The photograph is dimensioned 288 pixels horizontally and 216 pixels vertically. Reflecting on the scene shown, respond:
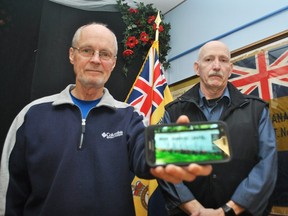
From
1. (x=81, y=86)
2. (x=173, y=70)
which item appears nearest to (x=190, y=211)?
(x=81, y=86)

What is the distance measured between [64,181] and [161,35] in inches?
76.5

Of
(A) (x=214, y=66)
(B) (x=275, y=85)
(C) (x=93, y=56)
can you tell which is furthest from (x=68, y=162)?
(B) (x=275, y=85)

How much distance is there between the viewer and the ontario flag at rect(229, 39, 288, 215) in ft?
4.67

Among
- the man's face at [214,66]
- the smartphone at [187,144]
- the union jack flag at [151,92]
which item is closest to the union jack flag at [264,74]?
the man's face at [214,66]

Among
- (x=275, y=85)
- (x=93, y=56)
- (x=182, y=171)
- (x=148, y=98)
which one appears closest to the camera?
(x=182, y=171)

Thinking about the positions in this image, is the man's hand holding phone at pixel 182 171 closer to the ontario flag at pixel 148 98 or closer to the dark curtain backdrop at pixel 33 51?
the ontario flag at pixel 148 98

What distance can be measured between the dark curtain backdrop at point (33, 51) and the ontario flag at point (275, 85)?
136cm

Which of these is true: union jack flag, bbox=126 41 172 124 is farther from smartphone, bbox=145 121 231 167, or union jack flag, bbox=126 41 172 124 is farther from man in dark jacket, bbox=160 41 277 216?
smartphone, bbox=145 121 231 167

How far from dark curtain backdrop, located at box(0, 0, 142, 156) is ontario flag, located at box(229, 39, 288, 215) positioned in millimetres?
1364

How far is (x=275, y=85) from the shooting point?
5.01 ft

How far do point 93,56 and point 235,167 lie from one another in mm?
783

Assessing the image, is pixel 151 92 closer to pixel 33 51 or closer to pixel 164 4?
pixel 33 51

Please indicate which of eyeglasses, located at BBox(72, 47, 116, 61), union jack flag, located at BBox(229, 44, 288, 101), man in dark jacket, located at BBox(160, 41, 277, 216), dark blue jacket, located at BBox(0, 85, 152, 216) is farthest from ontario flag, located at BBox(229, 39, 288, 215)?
eyeglasses, located at BBox(72, 47, 116, 61)

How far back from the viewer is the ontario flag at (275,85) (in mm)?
1425
